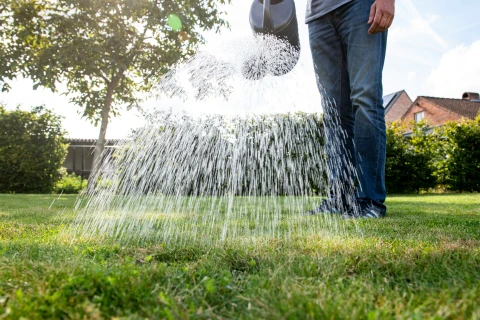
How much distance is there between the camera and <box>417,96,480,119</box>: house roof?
90.2 feet

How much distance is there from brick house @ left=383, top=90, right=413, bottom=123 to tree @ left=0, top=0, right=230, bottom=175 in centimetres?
2668

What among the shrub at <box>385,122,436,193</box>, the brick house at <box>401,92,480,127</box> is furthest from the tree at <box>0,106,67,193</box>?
the brick house at <box>401,92,480,127</box>

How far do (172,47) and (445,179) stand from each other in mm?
7962

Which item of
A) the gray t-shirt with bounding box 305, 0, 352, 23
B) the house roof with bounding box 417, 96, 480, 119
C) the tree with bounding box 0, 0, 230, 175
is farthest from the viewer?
the house roof with bounding box 417, 96, 480, 119

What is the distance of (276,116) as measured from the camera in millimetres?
7035

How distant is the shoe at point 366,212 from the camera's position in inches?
101

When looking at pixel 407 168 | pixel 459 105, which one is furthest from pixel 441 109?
pixel 407 168

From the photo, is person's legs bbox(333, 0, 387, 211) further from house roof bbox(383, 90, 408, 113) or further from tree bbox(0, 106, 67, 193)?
house roof bbox(383, 90, 408, 113)

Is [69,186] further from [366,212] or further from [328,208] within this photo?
[366,212]

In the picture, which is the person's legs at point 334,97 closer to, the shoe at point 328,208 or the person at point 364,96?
the person at point 364,96

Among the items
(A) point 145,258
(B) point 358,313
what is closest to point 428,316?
(B) point 358,313

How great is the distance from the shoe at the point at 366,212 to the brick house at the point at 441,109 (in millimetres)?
Result: 27024

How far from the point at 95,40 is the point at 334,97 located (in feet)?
23.9

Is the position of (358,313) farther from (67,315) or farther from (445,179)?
(445,179)
